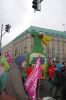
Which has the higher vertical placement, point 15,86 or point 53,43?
point 15,86

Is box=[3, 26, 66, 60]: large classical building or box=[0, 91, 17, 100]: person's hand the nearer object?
box=[0, 91, 17, 100]: person's hand

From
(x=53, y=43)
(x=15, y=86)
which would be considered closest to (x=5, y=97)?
(x=15, y=86)

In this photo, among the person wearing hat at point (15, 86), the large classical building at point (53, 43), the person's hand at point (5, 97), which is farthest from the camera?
the large classical building at point (53, 43)

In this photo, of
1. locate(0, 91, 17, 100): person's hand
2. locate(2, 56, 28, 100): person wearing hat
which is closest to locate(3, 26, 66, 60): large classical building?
locate(2, 56, 28, 100): person wearing hat

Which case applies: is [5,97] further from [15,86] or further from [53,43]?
[53,43]

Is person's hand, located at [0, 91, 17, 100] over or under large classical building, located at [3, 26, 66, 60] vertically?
over

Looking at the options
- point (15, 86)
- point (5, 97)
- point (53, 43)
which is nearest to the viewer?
point (5, 97)

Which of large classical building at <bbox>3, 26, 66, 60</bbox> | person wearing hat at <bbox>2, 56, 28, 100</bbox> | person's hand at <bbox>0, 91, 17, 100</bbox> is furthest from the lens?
large classical building at <bbox>3, 26, 66, 60</bbox>

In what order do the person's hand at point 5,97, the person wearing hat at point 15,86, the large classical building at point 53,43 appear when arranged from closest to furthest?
the person's hand at point 5,97 → the person wearing hat at point 15,86 → the large classical building at point 53,43

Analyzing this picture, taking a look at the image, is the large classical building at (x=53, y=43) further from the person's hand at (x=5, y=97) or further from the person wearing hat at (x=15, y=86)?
the person's hand at (x=5, y=97)

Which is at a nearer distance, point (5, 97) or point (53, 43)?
point (5, 97)

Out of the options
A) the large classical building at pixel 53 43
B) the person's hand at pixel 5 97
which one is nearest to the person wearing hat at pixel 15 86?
the person's hand at pixel 5 97

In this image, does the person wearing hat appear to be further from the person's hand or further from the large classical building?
the large classical building

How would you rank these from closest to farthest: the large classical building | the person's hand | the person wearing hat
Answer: the person's hand → the person wearing hat → the large classical building
